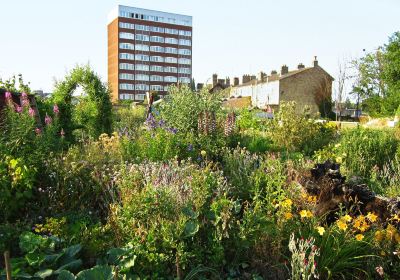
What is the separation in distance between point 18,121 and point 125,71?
86.1m

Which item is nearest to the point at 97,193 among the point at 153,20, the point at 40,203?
the point at 40,203

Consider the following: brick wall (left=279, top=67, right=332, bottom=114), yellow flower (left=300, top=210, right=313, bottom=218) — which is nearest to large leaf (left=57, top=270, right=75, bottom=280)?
yellow flower (left=300, top=210, right=313, bottom=218)

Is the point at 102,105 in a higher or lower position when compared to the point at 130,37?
lower

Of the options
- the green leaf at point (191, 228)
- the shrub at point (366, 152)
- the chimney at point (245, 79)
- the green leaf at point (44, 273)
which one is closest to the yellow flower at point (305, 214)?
the green leaf at point (191, 228)

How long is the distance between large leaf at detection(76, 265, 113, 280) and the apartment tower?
281 feet

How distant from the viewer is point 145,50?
304 ft

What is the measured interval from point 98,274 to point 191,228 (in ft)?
2.85

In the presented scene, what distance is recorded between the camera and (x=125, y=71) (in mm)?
89375

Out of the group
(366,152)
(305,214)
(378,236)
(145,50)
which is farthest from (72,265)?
(145,50)

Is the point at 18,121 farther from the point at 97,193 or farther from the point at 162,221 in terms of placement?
the point at 162,221

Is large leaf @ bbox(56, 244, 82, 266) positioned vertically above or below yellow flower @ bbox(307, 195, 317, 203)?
below

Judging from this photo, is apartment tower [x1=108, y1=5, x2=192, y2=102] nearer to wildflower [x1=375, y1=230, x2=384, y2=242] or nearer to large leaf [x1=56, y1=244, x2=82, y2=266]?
large leaf [x1=56, y1=244, x2=82, y2=266]

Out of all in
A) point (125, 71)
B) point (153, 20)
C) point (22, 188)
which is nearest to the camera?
point (22, 188)

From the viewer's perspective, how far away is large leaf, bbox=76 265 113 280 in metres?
3.09
